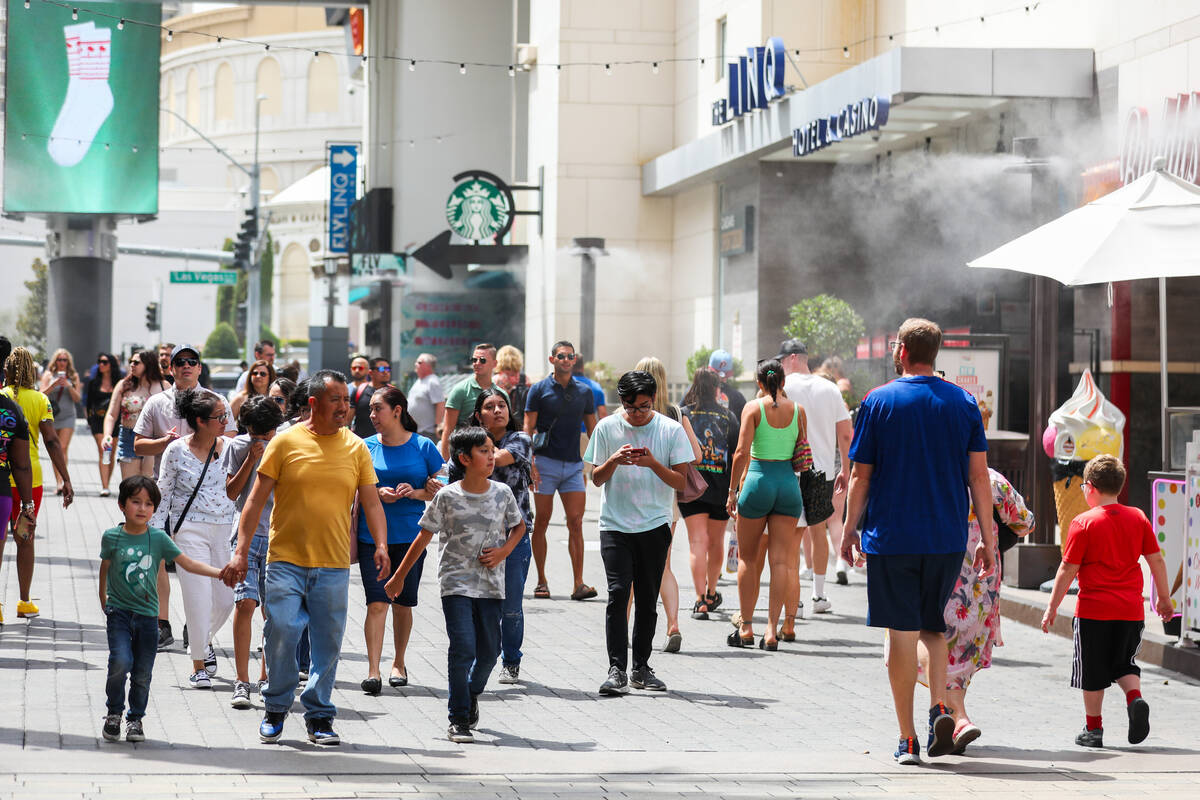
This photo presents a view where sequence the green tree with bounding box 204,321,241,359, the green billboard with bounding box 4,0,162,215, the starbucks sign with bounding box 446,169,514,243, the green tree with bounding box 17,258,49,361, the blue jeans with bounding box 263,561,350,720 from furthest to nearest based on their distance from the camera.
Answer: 1. the green tree with bounding box 17,258,49,361
2. the green tree with bounding box 204,321,241,359
3. the green billboard with bounding box 4,0,162,215
4. the starbucks sign with bounding box 446,169,514,243
5. the blue jeans with bounding box 263,561,350,720

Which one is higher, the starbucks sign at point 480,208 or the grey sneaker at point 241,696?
the starbucks sign at point 480,208

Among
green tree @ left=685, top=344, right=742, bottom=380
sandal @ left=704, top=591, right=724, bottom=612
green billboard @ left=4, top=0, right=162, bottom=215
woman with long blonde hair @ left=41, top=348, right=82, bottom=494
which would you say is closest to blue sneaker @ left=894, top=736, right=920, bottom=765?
sandal @ left=704, top=591, right=724, bottom=612

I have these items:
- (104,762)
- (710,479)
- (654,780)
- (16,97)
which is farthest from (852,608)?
(16,97)

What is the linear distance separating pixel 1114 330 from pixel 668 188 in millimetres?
12769

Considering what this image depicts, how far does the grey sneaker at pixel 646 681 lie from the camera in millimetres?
8805

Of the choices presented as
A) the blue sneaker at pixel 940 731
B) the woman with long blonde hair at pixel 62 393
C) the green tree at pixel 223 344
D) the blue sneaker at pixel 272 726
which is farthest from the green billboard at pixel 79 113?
the blue sneaker at pixel 940 731

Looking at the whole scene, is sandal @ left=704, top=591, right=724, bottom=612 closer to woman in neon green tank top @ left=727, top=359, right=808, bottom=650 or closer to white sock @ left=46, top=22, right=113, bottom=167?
woman in neon green tank top @ left=727, top=359, right=808, bottom=650

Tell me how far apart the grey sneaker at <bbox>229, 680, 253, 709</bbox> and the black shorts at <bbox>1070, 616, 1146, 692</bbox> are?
3869mm

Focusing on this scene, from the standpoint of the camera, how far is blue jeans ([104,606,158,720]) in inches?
279

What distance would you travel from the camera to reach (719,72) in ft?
89.8

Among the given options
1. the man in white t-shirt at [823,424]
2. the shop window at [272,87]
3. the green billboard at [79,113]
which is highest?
the shop window at [272,87]

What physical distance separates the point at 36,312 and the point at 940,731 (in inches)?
3703

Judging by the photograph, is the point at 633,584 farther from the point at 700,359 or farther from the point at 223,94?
the point at 223,94

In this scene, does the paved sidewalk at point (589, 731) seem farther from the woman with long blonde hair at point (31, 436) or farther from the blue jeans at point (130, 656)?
the woman with long blonde hair at point (31, 436)
